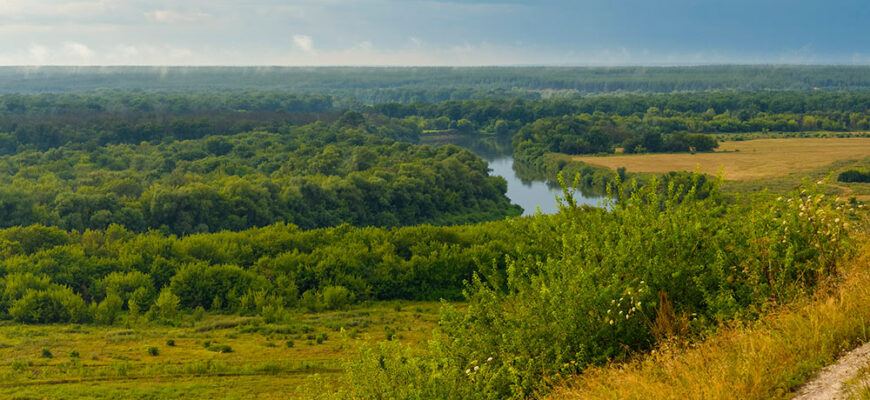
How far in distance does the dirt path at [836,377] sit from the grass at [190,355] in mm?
10714

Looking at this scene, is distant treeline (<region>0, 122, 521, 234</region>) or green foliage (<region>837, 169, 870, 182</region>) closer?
distant treeline (<region>0, 122, 521, 234</region>)

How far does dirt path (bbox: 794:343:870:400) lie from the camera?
21.4 ft

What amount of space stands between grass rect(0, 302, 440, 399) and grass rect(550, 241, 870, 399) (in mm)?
9047

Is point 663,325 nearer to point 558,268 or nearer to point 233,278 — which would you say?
point 558,268

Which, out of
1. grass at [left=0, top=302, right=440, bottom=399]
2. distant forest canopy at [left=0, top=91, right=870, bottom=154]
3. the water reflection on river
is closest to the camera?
grass at [left=0, top=302, right=440, bottom=399]

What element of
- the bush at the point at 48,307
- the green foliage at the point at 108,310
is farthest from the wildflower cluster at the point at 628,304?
the bush at the point at 48,307

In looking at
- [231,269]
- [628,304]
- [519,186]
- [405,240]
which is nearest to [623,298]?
[628,304]

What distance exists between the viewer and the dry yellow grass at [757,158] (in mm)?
68500

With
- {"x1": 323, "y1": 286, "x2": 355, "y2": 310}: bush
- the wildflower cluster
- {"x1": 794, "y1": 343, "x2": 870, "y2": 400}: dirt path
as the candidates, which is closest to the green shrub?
{"x1": 323, "y1": 286, "x2": 355, "y2": 310}: bush

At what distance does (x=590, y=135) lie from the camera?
3634 inches

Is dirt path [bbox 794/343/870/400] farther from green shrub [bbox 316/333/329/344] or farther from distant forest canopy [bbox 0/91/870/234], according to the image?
distant forest canopy [bbox 0/91/870/234]

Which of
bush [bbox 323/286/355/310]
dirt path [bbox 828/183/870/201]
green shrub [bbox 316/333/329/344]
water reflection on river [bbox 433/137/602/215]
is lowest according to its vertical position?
water reflection on river [bbox 433/137/602/215]

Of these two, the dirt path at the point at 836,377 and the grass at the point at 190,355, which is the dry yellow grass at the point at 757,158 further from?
the dirt path at the point at 836,377

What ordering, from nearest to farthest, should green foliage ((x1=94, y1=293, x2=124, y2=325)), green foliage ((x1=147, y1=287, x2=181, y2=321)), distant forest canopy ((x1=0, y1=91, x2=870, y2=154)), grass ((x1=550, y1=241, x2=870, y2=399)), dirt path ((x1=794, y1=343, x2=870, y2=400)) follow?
dirt path ((x1=794, y1=343, x2=870, y2=400)), grass ((x1=550, y1=241, x2=870, y2=399)), green foliage ((x1=94, y1=293, x2=124, y2=325)), green foliage ((x1=147, y1=287, x2=181, y2=321)), distant forest canopy ((x1=0, y1=91, x2=870, y2=154))
